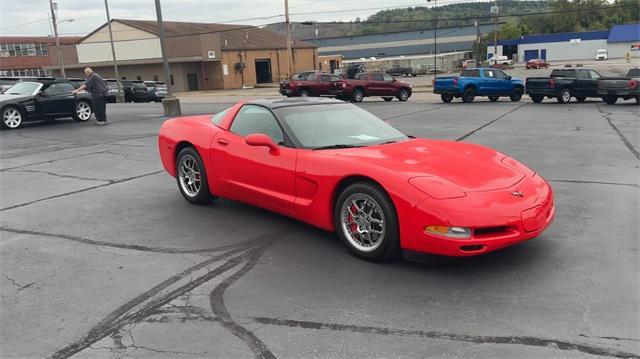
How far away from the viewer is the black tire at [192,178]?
6203 mm

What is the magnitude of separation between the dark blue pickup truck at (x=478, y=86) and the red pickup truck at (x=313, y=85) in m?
5.44

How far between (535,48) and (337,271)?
347ft

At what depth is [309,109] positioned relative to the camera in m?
5.71

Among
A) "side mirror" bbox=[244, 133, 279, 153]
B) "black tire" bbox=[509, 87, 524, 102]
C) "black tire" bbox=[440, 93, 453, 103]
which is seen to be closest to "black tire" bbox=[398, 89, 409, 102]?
"black tire" bbox=[440, 93, 453, 103]

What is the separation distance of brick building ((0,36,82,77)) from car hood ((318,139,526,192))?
79.4 meters

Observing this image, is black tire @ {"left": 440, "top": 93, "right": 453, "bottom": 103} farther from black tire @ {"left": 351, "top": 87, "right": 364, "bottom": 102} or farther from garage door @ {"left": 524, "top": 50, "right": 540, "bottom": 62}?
garage door @ {"left": 524, "top": 50, "right": 540, "bottom": 62}

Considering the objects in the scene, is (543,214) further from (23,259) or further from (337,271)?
(23,259)

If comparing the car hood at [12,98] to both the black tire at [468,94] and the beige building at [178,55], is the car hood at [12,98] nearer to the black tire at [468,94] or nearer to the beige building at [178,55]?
the black tire at [468,94]

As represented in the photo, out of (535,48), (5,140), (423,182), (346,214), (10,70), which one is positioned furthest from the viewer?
(535,48)

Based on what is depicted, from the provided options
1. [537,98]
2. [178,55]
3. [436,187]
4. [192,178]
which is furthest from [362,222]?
[178,55]

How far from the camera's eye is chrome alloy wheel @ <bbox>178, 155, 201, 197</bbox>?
6375 mm

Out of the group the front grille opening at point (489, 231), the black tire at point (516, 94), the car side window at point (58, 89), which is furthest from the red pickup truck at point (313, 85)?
the front grille opening at point (489, 231)

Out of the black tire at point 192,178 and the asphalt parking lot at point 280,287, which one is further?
the black tire at point 192,178

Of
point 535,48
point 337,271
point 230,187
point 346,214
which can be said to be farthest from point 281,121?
point 535,48
